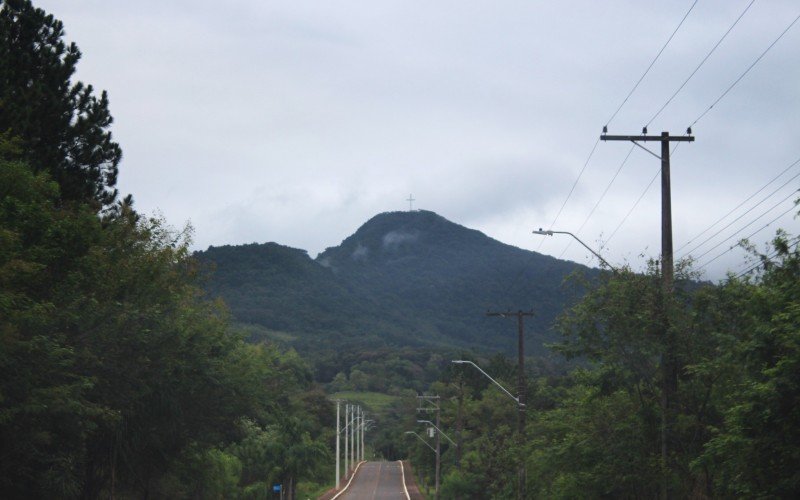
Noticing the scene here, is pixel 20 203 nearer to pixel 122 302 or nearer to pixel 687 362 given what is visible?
pixel 122 302

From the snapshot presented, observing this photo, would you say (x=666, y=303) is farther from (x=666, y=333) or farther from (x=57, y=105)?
(x=57, y=105)

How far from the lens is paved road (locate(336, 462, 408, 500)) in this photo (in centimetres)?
8875

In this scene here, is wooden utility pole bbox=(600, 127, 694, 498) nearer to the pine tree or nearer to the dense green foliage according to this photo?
the dense green foliage

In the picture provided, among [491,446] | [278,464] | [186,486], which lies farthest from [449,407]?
[186,486]

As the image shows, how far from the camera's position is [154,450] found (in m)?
41.0

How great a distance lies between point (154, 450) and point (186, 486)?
37.3 feet

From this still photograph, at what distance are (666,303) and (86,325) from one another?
51.3ft

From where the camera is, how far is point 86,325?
29.3 metres

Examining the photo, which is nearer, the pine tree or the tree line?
the tree line

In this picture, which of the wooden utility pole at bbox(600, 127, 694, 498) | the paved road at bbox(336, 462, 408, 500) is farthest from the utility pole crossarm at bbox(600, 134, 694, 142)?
the paved road at bbox(336, 462, 408, 500)

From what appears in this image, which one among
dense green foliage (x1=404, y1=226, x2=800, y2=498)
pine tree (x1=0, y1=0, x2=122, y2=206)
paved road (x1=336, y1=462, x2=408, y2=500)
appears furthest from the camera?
paved road (x1=336, y1=462, x2=408, y2=500)

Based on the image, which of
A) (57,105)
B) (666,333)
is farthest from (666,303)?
(57,105)

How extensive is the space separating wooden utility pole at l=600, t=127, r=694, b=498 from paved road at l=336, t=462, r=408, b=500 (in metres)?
60.4

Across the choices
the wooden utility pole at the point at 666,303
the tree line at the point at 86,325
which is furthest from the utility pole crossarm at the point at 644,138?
the tree line at the point at 86,325
